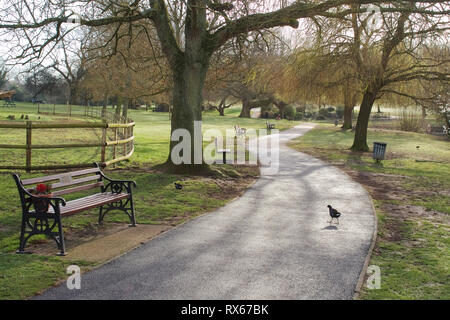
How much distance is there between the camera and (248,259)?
6.52 m

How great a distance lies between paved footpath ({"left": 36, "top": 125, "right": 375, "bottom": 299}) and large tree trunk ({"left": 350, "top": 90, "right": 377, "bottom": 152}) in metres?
17.5

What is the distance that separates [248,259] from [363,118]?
75.5 ft

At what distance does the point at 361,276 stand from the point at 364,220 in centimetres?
370

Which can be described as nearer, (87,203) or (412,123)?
(87,203)

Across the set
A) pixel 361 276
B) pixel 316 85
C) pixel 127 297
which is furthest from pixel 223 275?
pixel 316 85

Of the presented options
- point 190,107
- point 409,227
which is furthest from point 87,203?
point 190,107

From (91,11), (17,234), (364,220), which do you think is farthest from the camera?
(91,11)

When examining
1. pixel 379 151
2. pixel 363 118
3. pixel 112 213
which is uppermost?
pixel 363 118

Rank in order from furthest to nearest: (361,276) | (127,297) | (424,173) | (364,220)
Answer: (424,173), (364,220), (361,276), (127,297)

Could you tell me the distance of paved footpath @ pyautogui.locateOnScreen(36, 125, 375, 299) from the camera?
5285 mm

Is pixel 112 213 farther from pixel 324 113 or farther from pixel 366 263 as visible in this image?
pixel 324 113

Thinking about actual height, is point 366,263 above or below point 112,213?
below
